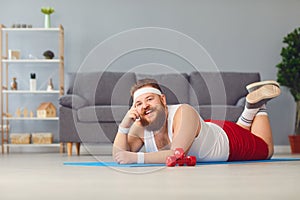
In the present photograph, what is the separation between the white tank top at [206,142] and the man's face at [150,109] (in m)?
0.06

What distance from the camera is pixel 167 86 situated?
Result: 21.7 ft

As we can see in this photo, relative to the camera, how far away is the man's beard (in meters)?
3.19

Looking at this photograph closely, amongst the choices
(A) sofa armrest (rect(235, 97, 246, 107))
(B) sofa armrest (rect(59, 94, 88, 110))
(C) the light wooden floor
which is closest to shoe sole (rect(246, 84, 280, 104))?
(C) the light wooden floor

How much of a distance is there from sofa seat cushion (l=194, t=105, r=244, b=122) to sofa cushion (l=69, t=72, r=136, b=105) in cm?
83

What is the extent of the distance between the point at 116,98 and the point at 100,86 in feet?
2.06

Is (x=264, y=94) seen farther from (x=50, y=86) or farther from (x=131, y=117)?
(x=50, y=86)

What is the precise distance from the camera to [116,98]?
582cm

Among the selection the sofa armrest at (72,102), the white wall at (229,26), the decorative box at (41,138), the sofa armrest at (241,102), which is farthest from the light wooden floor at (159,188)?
the white wall at (229,26)

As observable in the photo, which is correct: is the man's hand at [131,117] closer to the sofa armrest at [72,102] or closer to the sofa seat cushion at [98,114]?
the sofa seat cushion at [98,114]

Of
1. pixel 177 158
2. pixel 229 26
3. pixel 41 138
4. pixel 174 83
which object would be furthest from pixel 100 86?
pixel 177 158

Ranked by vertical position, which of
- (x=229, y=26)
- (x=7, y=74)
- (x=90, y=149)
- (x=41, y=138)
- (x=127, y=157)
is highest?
(x=229, y=26)

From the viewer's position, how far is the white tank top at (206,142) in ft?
10.9
